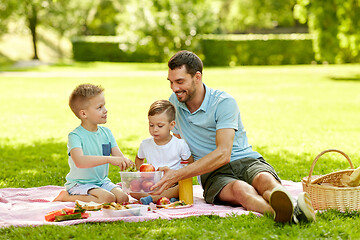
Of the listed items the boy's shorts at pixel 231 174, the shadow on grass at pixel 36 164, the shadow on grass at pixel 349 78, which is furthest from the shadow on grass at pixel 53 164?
the shadow on grass at pixel 349 78

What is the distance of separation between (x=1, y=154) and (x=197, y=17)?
25.3 m

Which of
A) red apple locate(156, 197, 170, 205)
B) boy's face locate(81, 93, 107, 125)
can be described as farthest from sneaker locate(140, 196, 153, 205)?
boy's face locate(81, 93, 107, 125)

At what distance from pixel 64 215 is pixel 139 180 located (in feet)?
2.33

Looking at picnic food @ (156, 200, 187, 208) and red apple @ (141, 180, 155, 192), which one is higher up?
red apple @ (141, 180, 155, 192)

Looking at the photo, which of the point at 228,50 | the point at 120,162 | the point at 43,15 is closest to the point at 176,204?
the point at 120,162

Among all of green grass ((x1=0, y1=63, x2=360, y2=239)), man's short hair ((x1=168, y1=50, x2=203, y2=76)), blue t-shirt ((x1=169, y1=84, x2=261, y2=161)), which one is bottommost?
green grass ((x1=0, y1=63, x2=360, y2=239))

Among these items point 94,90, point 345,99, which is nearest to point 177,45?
point 345,99

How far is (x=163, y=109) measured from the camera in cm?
492

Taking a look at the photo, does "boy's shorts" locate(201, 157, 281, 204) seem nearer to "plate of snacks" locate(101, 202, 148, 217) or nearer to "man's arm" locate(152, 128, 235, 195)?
"man's arm" locate(152, 128, 235, 195)

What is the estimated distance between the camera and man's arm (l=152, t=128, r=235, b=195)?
4.69 metres

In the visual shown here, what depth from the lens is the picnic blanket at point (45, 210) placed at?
4.36 metres

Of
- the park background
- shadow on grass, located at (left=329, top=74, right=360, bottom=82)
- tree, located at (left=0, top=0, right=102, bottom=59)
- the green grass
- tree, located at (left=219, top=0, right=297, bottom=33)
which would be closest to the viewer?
the green grass

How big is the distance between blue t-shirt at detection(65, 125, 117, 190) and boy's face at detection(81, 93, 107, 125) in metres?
0.15

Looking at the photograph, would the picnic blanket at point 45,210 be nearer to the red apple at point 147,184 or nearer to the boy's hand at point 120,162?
the red apple at point 147,184
